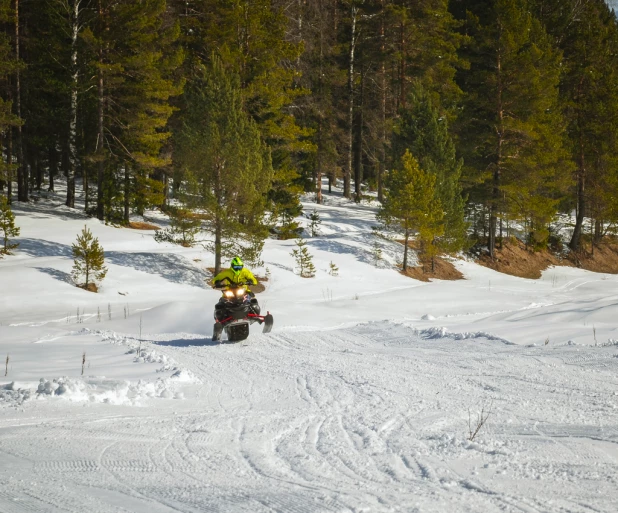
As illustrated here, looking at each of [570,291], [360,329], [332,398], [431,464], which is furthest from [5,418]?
[570,291]

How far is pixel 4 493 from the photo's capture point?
4254 millimetres

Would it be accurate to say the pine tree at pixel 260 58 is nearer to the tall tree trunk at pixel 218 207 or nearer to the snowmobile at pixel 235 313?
the tall tree trunk at pixel 218 207

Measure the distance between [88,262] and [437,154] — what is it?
18.5 metres

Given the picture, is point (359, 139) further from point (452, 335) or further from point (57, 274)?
point (452, 335)

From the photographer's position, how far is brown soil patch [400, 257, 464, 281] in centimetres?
2967

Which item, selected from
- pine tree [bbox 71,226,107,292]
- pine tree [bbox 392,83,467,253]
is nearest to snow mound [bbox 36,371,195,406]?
pine tree [bbox 71,226,107,292]

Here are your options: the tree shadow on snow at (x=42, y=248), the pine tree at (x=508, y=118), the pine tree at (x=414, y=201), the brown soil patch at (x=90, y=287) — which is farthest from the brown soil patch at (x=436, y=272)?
the tree shadow on snow at (x=42, y=248)

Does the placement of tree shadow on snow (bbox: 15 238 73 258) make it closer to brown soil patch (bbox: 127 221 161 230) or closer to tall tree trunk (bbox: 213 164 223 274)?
brown soil patch (bbox: 127 221 161 230)

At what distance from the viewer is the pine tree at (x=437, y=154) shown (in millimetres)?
29734

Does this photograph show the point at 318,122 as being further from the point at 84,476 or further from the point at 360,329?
the point at 84,476

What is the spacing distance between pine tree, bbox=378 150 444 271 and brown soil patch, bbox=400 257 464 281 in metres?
1.92

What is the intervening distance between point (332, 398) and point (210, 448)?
92.0 inches

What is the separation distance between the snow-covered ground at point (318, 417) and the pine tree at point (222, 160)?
297 inches

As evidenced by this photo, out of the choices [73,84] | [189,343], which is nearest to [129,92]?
[73,84]
